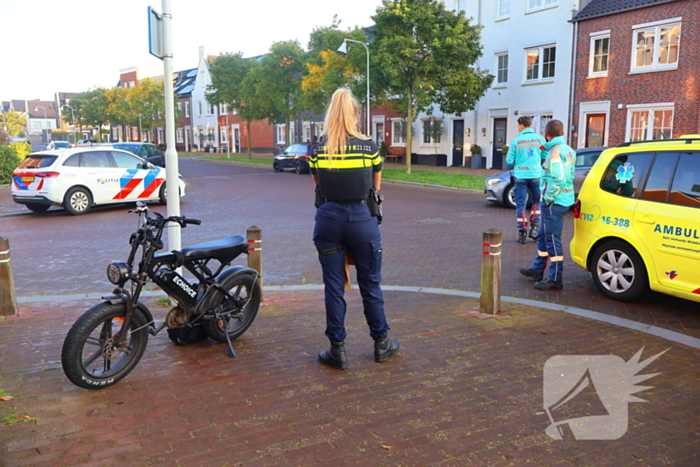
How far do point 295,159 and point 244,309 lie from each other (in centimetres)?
2540

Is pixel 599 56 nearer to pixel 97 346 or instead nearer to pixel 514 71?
pixel 514 71

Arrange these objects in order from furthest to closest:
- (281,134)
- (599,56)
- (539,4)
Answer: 1. (281,134)
2. (539,4)
3. (599,56)

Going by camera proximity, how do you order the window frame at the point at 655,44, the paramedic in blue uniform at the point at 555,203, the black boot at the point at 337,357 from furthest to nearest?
the window frame at the point at 655,44, the paramedic in blue uniform at the point at 555,203, the black boot at the point at 337,357

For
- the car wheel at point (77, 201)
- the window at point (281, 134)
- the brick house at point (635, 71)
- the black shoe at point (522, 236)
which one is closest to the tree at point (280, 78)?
the window at point (281, 134)

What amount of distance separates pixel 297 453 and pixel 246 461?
0.28 m

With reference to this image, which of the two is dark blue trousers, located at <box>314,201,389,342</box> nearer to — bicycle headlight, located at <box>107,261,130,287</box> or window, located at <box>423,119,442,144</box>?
bicycle headlight, located at <box>107,261,130,287</box>

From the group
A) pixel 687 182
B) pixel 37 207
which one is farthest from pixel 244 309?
pixel 37 207

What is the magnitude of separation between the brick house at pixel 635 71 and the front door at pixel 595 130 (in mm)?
35

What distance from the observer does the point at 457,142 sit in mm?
32906

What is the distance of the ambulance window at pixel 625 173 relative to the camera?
20.2ft

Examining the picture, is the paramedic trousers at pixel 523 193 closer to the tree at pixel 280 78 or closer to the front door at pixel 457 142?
the front door at pixel 457 142

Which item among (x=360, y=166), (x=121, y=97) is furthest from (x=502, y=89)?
(x=121, y=97)

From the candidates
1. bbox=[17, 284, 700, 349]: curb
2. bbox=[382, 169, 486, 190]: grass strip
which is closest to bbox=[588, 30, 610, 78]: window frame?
bbox=[382, 169, 486, 190]: grass strip

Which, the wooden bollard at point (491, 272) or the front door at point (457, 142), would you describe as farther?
the front door at point (457, 142)
